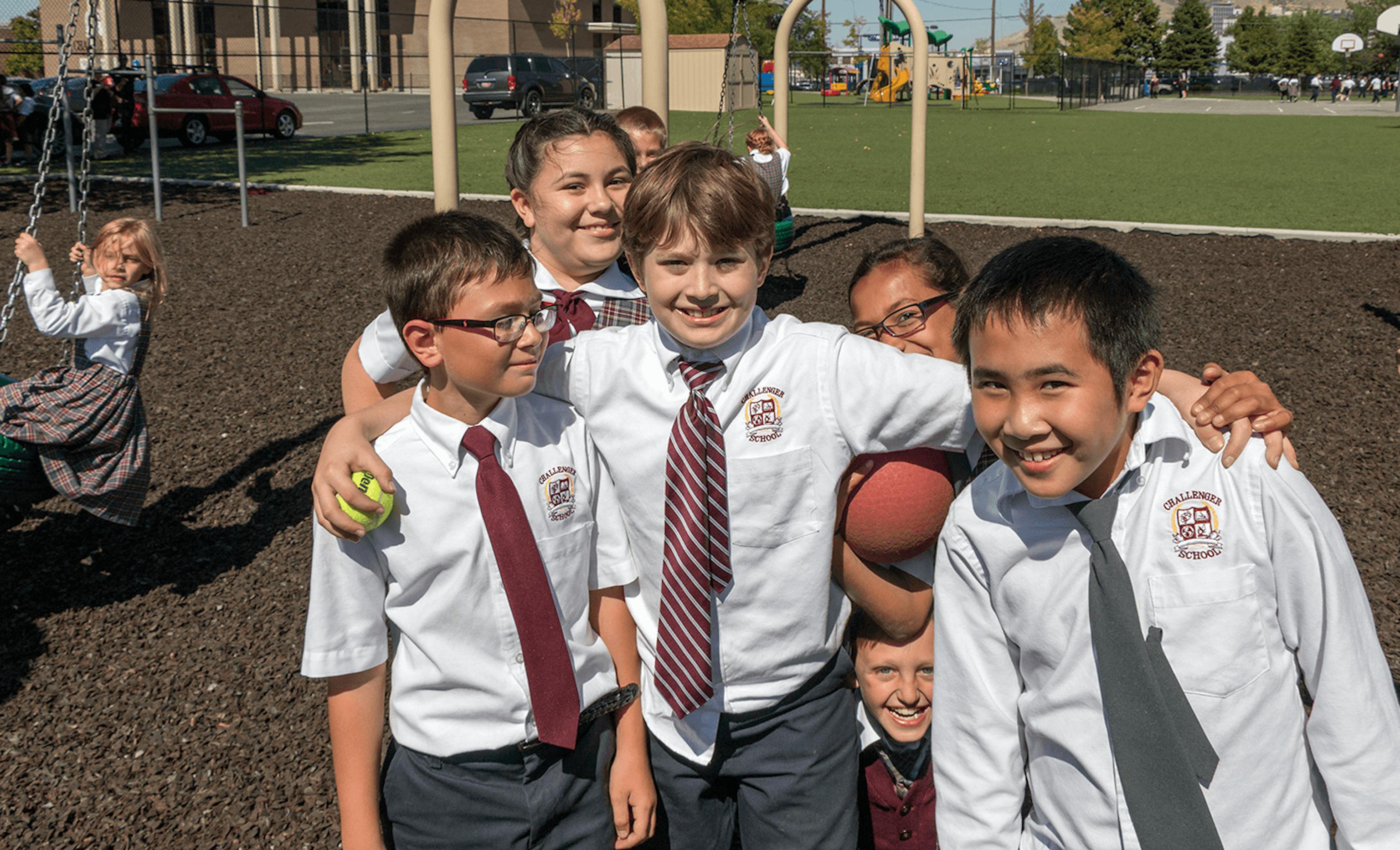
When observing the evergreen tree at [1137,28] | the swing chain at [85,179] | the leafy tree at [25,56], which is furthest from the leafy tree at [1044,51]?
the swing chain at [85,179]

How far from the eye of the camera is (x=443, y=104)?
16.8 feet

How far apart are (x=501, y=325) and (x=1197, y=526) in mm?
1433

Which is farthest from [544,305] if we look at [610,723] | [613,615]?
[610,723]

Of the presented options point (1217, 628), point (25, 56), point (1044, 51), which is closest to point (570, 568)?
point (1217, 628)

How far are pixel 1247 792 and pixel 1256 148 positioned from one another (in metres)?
28.9

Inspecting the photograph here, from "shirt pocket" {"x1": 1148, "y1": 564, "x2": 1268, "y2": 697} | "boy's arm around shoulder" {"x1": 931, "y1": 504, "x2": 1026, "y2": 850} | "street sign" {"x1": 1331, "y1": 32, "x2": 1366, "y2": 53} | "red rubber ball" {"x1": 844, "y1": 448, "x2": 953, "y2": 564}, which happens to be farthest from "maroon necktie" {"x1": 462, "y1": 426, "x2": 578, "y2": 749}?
"street sign" {"x1": 1331, "y1": 32, "x2": 1366, "y2": 53}

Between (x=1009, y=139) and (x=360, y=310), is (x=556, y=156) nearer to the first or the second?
(x=360, y=310)

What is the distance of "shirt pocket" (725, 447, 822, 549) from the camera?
238cm

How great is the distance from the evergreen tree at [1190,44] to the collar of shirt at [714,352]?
4229 inches

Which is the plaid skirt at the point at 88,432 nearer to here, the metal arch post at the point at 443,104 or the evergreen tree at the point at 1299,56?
the metal arch post at the point at 443,104

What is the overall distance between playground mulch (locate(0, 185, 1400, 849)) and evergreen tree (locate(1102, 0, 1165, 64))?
3821 inches

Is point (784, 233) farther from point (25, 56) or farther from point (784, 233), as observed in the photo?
point (25, 56)

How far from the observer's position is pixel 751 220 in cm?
244

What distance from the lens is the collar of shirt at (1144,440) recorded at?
2.07 metres
